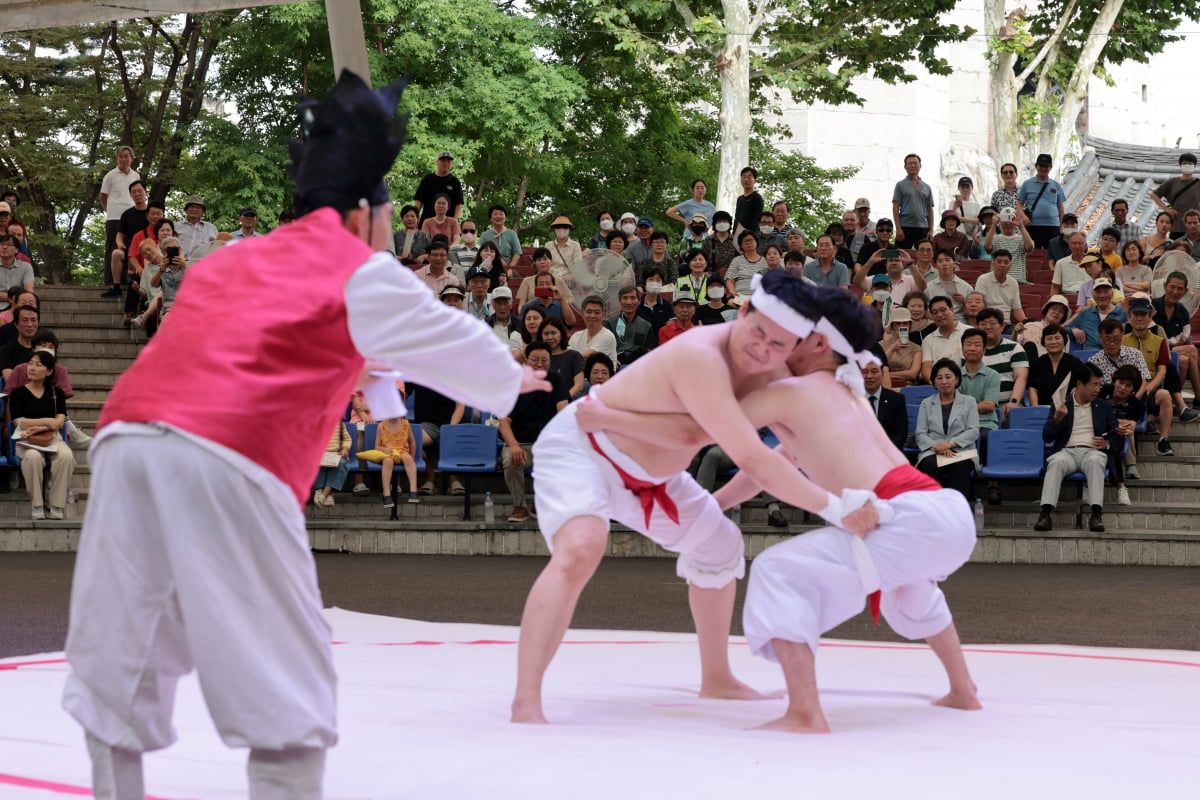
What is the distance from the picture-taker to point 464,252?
12906 millimetres

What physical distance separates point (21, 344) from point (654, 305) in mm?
4847

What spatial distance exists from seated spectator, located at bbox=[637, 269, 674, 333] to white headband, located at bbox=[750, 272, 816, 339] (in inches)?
303

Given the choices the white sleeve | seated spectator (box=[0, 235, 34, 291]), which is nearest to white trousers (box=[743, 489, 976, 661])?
the white sleeve

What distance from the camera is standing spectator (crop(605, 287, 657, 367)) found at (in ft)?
36.3

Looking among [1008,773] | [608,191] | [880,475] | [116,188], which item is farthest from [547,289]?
[608,191]

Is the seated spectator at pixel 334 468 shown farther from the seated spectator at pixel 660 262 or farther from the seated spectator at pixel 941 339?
the seated spectator at pixel 941 339

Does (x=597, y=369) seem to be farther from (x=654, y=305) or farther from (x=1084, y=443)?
(x=1084, y=443)

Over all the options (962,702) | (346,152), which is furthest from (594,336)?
(346,152)

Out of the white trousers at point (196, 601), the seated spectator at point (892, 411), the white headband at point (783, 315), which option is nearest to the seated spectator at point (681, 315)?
the seated spectator at point (892, 411)

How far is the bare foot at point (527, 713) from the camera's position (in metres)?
3.53

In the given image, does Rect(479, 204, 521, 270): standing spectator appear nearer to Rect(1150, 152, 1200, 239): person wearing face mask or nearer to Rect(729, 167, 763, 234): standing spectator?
Rect(729, 167, 763, 234): standing spectator

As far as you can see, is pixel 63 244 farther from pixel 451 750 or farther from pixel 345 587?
pixel 451 750

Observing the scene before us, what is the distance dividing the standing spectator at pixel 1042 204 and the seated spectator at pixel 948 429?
5.34 m

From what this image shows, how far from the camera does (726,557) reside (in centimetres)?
395
